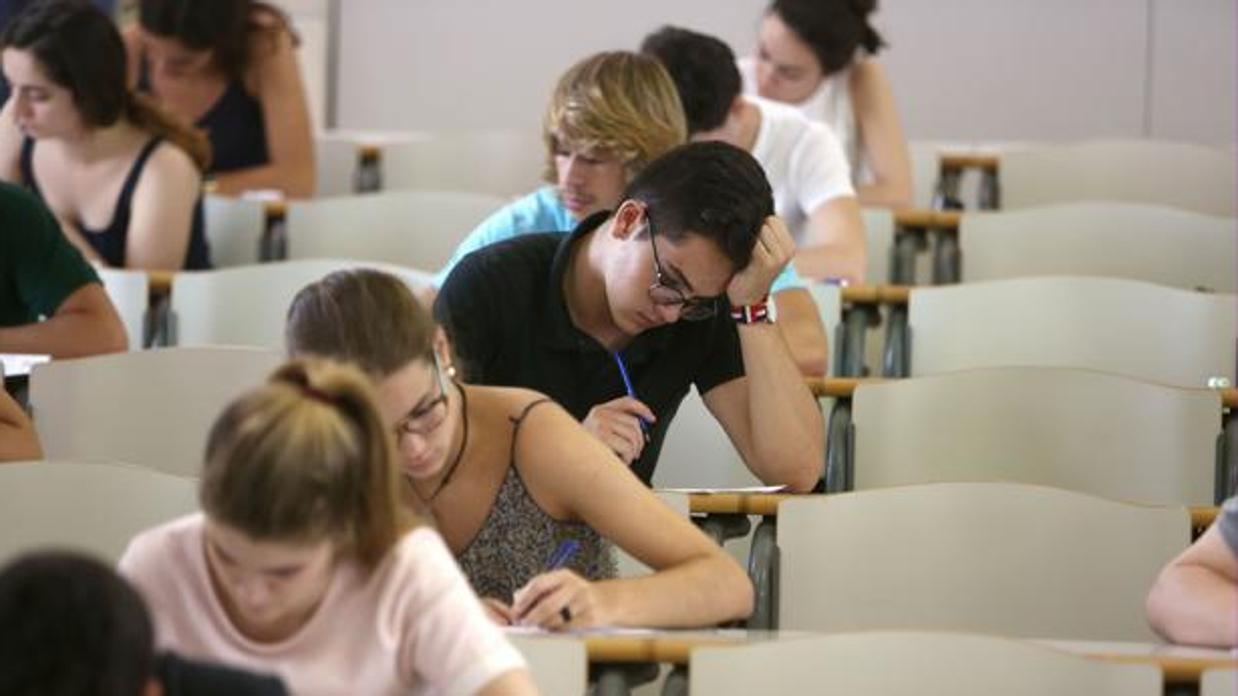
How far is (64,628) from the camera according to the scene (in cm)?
190

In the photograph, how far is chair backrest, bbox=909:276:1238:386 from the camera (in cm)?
493

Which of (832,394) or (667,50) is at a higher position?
(667,50)

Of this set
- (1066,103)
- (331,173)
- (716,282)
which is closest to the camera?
(716,282)

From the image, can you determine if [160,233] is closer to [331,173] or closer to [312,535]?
[331,173]

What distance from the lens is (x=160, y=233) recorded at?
5594 mm

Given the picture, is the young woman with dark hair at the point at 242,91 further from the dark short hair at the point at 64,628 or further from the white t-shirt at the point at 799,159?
the dark short hair at the point at 64,628

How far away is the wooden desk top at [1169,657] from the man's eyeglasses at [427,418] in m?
0.75

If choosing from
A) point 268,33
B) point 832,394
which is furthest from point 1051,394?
point 268,33

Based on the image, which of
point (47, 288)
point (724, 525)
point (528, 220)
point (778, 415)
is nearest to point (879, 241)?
point (528, 220)

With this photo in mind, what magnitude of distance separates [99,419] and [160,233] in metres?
1.32

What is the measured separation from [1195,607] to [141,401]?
1.93 m

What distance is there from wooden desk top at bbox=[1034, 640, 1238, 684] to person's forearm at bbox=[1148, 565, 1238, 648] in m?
0.03

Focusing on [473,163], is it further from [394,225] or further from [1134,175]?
[1134,175]

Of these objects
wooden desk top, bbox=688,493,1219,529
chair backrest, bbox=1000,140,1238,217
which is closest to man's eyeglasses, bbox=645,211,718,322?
wooden desk top, bbox=688,493,1219,529
